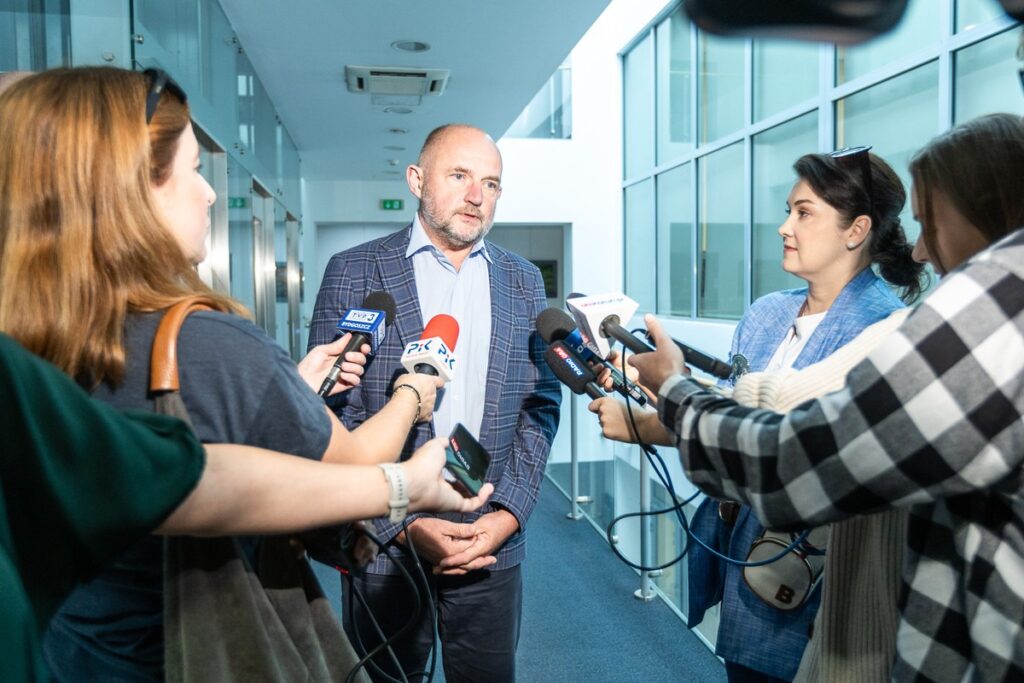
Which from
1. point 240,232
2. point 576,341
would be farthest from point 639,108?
point 576,341

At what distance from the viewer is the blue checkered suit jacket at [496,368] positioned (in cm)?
180

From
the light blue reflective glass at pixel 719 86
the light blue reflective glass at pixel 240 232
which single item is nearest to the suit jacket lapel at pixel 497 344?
the light blue reflective glass at pixel 240 232

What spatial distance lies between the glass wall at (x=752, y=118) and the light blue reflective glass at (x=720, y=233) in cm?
2

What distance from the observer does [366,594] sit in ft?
5.84

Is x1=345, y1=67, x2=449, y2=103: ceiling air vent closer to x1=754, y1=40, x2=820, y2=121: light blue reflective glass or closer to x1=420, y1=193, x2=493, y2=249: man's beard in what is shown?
x1=420, y1=193, x2=493, y2=249: man's beard

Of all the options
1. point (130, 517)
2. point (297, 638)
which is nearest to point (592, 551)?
point (297, 638)

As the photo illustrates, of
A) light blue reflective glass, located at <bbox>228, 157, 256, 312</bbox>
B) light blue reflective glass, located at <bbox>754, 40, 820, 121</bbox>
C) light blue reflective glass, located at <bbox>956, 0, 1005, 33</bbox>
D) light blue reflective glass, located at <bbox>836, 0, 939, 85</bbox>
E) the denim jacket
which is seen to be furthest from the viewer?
light blue reflective glass, located at <bbox>754, 40, 820, 121</bbox>

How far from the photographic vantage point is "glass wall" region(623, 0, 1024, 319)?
4066mm

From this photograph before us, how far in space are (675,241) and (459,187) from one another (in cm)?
675

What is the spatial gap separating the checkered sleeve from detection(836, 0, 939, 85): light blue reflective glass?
14.0 feet

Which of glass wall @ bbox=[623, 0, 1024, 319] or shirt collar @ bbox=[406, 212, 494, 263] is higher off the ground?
glass wall @ bbox=[623, 0, 1024, 319]

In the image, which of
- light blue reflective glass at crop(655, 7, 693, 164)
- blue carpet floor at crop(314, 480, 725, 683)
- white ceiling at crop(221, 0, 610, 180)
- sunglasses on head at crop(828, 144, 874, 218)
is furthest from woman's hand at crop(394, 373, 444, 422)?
light blue reflective glass at crop(655, 7, 693, 164)

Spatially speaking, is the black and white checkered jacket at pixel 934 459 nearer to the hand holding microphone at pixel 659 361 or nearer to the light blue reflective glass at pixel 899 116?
the hand holding microphone at pixel 659 361

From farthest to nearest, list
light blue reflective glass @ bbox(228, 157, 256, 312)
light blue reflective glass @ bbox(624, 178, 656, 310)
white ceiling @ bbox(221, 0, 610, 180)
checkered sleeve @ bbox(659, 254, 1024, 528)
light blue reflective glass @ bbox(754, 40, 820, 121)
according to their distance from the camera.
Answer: light blue reflective glass @ bbox(624, 178, 656, 310) → light blue reflective glass @ bbox(754, 40, 820, 121) → light blue reflective glass @ bbox(228, 157, 256, 312) → white ceiling @ bbox(221, 0, 610, 180) → checkered sleeve @ bbox(659, 254, 1024, 528)
